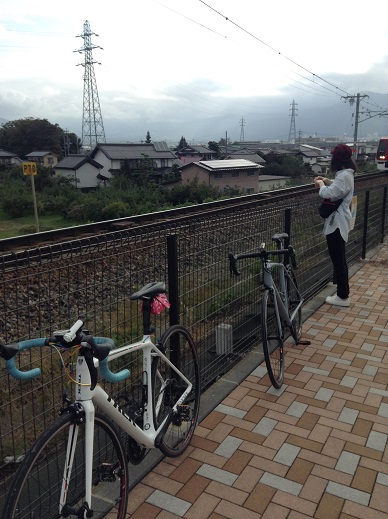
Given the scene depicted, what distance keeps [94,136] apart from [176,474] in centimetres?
6775

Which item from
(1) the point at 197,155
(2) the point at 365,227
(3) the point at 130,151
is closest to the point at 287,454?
(2) the point at 365,227

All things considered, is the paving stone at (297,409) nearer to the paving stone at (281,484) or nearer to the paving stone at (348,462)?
the paving stone at (348,462)

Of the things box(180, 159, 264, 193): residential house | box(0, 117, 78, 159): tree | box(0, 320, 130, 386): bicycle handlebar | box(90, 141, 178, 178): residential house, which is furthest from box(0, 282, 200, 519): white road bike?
box(0, 117, 78, 159): tree

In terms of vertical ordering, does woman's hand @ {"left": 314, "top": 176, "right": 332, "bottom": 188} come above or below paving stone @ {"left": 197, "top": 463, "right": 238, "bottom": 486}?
above

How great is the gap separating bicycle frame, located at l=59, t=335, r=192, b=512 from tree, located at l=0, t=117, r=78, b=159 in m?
68.1

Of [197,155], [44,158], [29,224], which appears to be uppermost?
[197,155]

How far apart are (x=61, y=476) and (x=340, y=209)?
4.05m

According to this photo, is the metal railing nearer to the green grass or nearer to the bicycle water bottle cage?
the bicycle water bottle cage

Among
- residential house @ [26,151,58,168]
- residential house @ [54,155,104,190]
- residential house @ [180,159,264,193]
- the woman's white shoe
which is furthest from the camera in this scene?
residential house @ [26,151,58,168]

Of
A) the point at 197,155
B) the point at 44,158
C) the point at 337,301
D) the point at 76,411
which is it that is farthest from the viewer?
the point at 197,155

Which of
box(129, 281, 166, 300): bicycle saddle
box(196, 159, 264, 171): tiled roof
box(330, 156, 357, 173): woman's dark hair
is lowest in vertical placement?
box(196, 159, 264, 171): tiled roof

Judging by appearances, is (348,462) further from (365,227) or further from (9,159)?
(9,159)

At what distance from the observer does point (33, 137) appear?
67750 mm

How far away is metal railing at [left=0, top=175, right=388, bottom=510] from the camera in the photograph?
232cm
